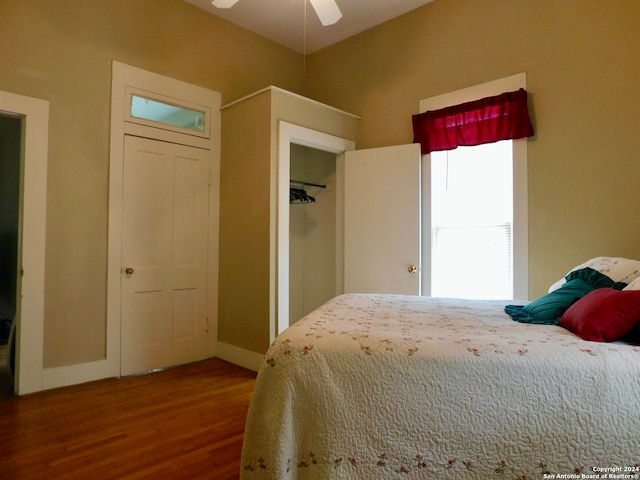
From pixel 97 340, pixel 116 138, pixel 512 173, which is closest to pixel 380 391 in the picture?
pixel 512 173

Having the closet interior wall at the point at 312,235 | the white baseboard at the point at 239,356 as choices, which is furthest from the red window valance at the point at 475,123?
the white baseboard at the point at 239,356

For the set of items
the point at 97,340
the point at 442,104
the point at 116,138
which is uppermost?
the point at 442,104

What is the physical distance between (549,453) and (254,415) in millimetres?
946

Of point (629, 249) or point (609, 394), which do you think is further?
point (629, 249)

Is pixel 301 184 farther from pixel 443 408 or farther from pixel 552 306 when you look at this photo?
pixel 443 408

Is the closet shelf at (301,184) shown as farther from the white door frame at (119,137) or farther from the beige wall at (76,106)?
the beige wall at (76,106)

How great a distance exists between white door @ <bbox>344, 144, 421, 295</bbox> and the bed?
2.15 meters

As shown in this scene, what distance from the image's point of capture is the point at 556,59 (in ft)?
9.52

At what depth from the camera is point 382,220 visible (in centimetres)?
373

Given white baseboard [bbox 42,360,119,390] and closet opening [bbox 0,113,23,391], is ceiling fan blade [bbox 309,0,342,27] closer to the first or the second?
white baseboard [bbox 42,360,119,390]

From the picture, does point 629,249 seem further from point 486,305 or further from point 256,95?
point 256,95

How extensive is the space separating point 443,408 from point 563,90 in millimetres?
2733

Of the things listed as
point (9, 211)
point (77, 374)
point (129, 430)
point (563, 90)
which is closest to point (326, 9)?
point (563, 90)

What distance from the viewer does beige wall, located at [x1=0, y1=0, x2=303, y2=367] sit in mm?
2889
